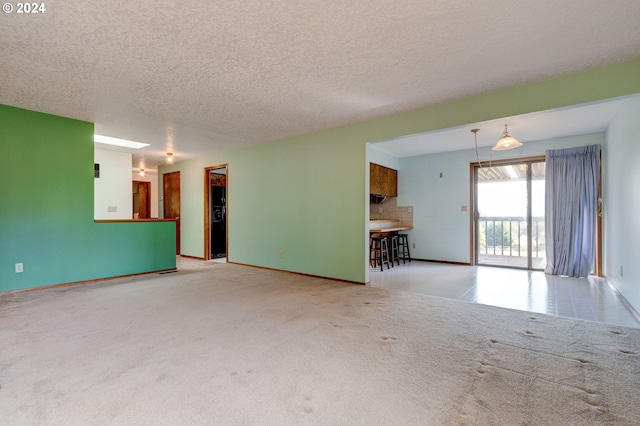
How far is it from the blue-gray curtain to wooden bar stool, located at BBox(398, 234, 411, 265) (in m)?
2.67

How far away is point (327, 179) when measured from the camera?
4.98m

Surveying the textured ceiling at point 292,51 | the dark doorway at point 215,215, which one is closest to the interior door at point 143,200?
the dark doorway at point 215,215

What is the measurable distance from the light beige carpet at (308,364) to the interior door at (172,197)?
4.33 metres

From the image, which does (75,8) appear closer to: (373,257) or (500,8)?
(500,8)

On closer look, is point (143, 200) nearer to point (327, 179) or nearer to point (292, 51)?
point (327, 179)

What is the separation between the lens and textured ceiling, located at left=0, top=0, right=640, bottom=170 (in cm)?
208

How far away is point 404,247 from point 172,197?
6114mm

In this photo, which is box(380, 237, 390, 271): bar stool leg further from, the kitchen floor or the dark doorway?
the dark doorway

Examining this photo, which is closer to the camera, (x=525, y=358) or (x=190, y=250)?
(x=525, y=358)

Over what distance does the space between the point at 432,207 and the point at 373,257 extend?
190 cm

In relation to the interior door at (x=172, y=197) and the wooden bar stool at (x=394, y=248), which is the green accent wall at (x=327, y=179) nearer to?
the interior door at (x=172, y=197)

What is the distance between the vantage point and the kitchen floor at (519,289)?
3.31 meters

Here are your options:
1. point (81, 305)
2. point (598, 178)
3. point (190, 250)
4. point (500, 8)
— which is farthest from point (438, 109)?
point (190, 250)

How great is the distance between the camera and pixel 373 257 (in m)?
6.39
